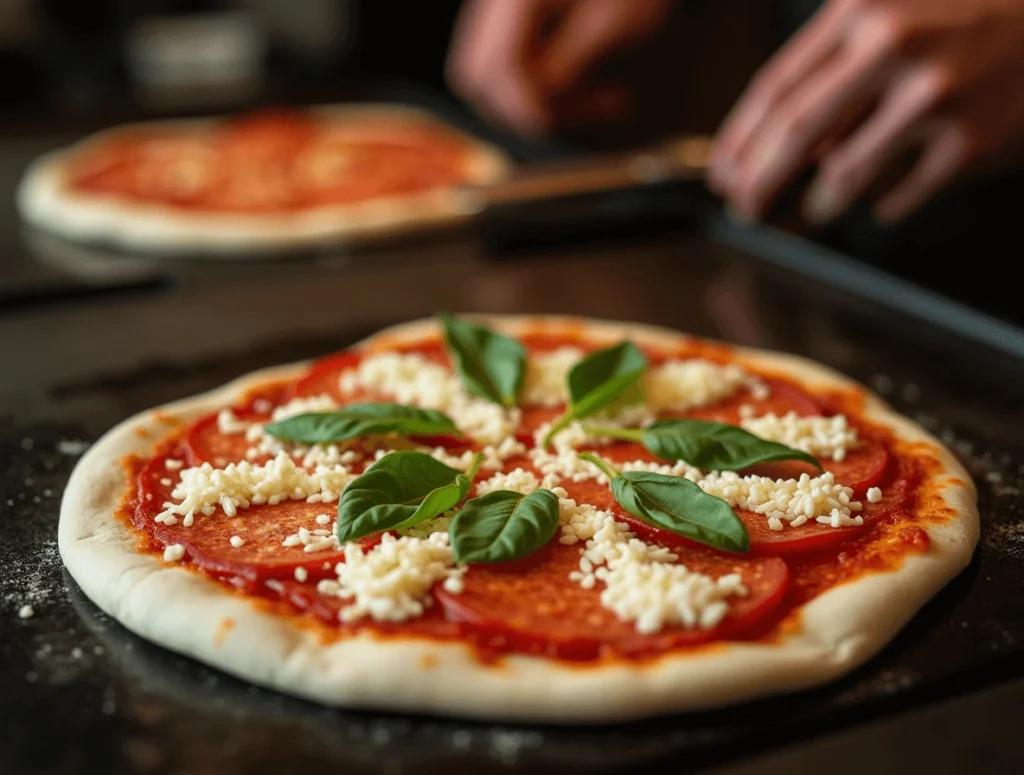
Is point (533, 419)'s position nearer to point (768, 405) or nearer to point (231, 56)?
point (768, 405)

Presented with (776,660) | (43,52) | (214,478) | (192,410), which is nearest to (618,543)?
(776,660)

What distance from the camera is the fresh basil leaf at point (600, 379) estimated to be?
1.82m

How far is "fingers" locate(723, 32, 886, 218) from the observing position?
2215mm

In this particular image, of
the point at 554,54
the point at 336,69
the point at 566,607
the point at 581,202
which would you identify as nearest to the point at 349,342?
the point at 581,202

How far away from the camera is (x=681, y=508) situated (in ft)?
4.83

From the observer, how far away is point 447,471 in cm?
159

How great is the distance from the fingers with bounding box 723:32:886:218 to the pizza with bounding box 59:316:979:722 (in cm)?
58

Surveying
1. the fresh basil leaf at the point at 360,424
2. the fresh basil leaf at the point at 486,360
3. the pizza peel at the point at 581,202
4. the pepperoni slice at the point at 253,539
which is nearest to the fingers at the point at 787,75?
the pizza peel at the point at 581,202

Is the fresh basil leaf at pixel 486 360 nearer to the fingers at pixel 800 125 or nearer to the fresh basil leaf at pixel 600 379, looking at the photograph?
the fresh basil leaf at pixel 600 379

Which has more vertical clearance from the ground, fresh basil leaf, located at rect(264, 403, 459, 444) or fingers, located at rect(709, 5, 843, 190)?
fingers, located at rect(709, 5, 843, 190)

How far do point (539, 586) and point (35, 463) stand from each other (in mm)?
943

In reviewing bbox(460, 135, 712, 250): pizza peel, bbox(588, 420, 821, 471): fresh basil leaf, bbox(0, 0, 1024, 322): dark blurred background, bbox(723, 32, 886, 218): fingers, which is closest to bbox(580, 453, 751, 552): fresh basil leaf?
bbox(588, 420, 821, 471): fresh basil leaf

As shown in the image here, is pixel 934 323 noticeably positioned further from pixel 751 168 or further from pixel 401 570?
pixel 401 570

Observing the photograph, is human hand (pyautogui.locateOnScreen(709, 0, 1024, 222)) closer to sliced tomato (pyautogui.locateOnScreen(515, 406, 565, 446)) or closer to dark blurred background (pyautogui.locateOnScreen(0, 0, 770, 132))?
sliced tomato (pyautogui.locateOnScreen(515, 406, 565, 446))
